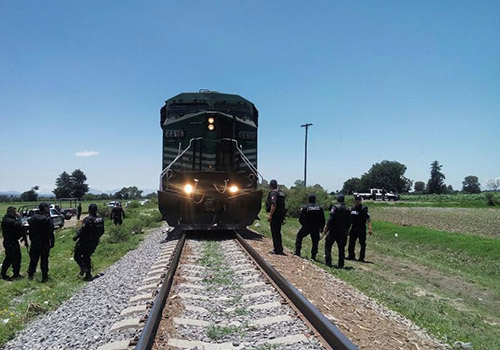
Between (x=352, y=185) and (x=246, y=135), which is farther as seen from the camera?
(x=352, y=185)

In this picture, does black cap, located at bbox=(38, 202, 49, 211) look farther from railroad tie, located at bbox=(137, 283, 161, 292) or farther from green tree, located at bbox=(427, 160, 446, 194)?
green tree, located at bbox=(427, 160, 446, 194)

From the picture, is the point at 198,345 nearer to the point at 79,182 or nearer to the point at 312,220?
the point at 312,220

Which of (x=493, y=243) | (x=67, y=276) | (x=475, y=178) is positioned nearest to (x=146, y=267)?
(x=67, y=276)

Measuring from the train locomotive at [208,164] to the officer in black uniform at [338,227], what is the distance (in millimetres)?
2826

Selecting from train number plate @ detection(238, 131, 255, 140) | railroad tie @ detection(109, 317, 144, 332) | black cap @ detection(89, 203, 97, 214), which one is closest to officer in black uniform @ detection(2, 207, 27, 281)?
black cap @ detection(89, 203, 97, 214)

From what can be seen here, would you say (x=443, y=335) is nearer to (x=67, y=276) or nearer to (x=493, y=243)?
(x=67, y=276)

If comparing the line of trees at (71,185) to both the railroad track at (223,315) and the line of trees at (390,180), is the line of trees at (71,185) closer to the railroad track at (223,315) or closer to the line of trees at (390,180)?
the line of trees at (390,180)

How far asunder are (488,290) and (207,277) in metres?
7.23

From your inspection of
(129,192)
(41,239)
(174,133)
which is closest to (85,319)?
(41,239)

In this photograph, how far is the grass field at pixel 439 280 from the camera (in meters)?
5.76

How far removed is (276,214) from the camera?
30.9 ft

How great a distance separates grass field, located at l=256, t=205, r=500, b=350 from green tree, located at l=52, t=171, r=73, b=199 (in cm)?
11588

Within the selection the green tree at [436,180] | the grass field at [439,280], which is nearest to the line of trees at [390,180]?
the green tree at [436,180]

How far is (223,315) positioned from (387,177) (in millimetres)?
135700
